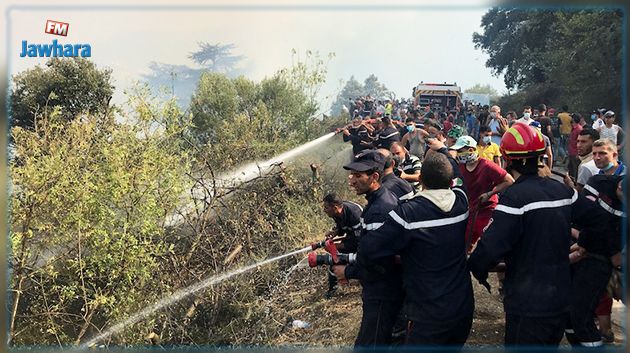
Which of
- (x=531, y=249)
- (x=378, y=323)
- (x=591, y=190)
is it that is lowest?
(x=378, y=323)

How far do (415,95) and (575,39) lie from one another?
6935mm

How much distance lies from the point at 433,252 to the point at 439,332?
51 cm

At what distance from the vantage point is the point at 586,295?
11.8 feet

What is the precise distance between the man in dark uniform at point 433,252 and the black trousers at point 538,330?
0.29 meters

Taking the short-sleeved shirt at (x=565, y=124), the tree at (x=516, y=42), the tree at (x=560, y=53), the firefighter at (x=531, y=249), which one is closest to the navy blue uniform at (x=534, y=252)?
the firefighter at (x=531, y=249)

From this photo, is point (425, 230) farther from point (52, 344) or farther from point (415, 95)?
point (415, 95)

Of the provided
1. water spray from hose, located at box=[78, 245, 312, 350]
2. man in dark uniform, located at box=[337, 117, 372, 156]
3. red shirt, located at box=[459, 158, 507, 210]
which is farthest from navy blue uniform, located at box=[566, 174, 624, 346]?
man in dark uniform, located at box=[337, 117, 372, 156]

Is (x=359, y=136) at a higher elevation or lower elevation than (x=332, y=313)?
higher

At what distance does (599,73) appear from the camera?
53.1 ft

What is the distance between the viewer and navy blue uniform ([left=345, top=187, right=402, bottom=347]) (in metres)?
3.21

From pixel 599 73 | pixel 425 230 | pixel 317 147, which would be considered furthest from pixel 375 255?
pixel 599 73

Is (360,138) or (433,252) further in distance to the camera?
(360,138)

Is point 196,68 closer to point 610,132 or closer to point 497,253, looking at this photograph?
point 610,132

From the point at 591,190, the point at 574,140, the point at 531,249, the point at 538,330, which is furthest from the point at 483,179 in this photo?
the point at 574,140
